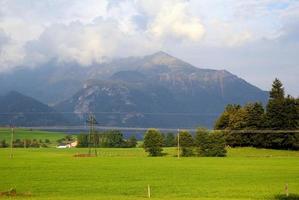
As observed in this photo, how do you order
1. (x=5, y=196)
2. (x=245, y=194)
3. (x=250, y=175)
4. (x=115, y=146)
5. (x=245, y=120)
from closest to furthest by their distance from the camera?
(x=5, y=196) → (x=245, y=194) → (x=250, y=175) → (x=245, y=120) → (x=115, y=146)

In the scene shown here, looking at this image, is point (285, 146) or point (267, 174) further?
point (285, 146)

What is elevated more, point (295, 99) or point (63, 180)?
point (295, 99)

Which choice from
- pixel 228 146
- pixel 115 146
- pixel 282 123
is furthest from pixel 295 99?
pixel 115 146

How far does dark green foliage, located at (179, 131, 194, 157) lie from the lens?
123m

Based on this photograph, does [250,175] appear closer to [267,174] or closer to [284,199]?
[267,174]

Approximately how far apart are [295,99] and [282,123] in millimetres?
8747

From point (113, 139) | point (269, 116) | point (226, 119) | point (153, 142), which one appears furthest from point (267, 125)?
point (113, 139)

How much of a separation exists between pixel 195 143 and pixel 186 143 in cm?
225

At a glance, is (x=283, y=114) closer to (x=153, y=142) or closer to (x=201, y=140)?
(x=201, y=140)

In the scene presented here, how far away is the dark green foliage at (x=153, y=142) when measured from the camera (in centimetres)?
12394

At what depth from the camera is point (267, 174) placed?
208 ft

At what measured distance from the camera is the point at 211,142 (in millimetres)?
120562

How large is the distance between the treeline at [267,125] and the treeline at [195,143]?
638 centimetres

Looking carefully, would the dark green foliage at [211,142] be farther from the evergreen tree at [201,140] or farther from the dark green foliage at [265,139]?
the dark green foliage at [265,139]
